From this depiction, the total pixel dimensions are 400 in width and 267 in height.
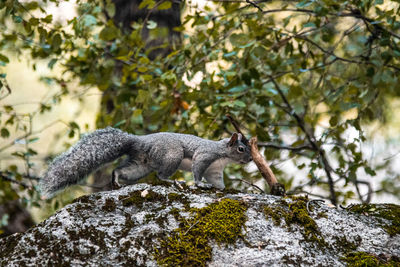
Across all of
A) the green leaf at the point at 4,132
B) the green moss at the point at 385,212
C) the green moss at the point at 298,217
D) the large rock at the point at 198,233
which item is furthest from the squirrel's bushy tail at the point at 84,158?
the green leaf at the point at 4,132

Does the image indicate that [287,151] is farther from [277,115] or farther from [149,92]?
[149,92]

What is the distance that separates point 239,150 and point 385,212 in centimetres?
98

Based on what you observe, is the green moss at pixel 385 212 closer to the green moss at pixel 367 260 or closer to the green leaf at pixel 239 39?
the green moss at pixel 367 260

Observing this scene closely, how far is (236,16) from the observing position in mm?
3311

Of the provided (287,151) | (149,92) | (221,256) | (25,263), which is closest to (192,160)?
(149,92)

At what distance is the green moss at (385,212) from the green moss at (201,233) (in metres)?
0.62

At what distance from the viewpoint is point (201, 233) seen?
1.77 meters

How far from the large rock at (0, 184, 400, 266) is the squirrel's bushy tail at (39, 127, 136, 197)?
0.19 metres

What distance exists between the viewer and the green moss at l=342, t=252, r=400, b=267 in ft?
5.72

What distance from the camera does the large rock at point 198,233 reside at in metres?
1.67

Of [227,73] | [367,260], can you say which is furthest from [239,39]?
[367,260]

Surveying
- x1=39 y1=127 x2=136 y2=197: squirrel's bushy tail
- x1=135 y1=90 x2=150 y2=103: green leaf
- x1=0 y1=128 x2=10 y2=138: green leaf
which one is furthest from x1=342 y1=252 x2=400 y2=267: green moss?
x1=0 y1=128 x2=10 y2=138: green leaf

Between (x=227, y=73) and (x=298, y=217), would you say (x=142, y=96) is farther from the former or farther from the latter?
(x=298, y=217)

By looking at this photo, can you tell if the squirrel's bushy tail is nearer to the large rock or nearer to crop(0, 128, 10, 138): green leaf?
the large rock
